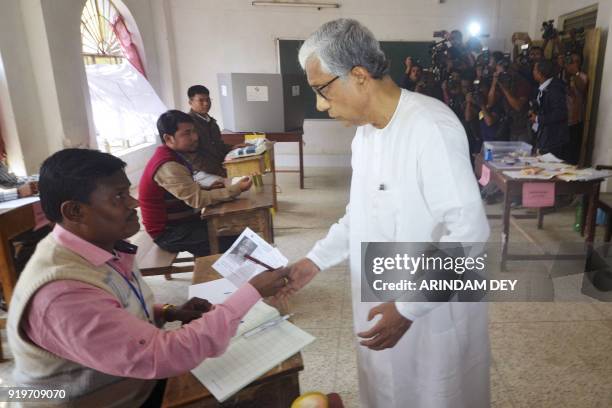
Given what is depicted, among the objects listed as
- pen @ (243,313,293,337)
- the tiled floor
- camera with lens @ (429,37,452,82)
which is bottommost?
the tiled floor

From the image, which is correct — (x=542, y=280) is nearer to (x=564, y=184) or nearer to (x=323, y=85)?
(x=564, y=184)

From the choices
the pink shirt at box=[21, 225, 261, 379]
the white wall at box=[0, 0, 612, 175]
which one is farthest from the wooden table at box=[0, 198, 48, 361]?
the white wall at box=[0, 0, 612, 175]

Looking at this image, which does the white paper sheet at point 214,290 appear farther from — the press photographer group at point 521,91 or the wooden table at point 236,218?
the press photographer group at point 521,91

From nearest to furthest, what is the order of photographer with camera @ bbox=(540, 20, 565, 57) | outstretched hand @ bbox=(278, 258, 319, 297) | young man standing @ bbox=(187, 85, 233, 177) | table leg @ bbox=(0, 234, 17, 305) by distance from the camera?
outstretched hand @ bbox=(278, 258, 319, 297) → table leg @ bbox=(0, 234, 17, 305) → young man standing @ bbox=(187, 85, 233, 177) → photographer with camera @ bbox=(540, 20, 565, 57)

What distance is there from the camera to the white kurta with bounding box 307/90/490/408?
0.94 metres

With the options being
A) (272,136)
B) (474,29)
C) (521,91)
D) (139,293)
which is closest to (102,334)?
(139,293)

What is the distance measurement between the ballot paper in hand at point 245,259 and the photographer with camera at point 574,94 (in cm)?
409

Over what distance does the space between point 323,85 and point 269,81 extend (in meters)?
3.45

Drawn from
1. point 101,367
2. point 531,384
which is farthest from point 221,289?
point 531,384

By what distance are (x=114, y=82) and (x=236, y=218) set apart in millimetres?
3878

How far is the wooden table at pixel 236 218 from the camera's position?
2.28m

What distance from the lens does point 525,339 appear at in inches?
83.9

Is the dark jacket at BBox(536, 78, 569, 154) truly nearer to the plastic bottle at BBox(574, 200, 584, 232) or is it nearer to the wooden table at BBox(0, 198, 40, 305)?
the plastic bottle at BBox(574, 200, 584, 232)

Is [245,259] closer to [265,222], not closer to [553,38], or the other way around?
[265,222]
